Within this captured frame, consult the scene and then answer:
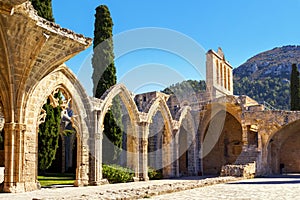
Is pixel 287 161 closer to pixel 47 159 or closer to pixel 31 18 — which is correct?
pixel 47 159

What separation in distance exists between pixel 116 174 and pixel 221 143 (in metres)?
10.5

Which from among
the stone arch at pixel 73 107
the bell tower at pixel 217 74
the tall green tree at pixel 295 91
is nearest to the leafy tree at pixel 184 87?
the bell tower at pixel 217 74

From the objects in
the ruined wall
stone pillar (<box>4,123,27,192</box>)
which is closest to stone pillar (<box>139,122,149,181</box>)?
stone pillar (<box>4,123,27,192</box>)

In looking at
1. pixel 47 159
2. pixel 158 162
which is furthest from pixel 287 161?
pixel 47 159

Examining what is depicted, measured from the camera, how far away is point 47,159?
47.8 feet

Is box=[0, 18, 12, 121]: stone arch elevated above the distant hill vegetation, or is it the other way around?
the distant hill vegetation

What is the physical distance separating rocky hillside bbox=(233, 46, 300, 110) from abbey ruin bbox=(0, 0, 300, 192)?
31521 mm

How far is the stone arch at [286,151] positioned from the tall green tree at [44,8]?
49.2 feet

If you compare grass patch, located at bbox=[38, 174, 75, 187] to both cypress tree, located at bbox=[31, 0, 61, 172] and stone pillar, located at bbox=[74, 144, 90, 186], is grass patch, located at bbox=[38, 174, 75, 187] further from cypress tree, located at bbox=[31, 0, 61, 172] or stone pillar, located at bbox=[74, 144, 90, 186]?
stone pillar, located at bbox=[74, 144, 90, 186]

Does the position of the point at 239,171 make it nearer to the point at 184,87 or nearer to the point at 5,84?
the point at 5,84

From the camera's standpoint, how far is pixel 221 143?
80.4 ft

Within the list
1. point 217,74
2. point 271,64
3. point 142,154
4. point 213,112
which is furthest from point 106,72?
point 271,64

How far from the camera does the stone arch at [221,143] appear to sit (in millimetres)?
23797

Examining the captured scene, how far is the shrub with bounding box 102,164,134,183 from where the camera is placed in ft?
50.7
